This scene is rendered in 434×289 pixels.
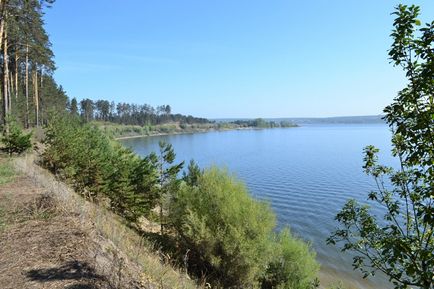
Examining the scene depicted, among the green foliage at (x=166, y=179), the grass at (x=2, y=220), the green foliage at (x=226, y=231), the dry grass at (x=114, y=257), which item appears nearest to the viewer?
the dry grass at (x=114, y=257)

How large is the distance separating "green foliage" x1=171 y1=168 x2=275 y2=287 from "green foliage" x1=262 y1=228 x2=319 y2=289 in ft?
3.22

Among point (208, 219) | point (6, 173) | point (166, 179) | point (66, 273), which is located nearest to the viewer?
point (66, 273)

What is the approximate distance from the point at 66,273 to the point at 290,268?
641 inches

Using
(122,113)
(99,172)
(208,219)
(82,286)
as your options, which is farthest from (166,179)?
(122,113)

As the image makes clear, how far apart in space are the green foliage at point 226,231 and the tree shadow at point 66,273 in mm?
13598

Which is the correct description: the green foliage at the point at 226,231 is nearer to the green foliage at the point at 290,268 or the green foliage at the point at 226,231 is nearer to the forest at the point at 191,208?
the forest at the point at 191,208

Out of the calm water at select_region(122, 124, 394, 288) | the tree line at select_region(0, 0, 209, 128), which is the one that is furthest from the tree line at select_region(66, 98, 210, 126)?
the calm water at select_region(122, 124, 394, 288)

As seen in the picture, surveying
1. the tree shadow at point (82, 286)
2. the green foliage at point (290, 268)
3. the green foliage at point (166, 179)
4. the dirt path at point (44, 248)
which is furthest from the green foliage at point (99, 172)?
the tree shadow at point (82, 286)

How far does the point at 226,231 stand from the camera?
1841 centimetres

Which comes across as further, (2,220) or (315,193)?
(315,193)

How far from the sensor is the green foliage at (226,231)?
1781 centimetres

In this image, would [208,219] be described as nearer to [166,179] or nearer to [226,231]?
[226,231]

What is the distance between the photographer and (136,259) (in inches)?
234

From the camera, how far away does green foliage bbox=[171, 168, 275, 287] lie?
17.8 meters
